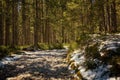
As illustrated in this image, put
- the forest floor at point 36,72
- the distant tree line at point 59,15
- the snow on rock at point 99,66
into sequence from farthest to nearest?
the distant tree line at point 59,15 → the forest floor at point 36,72 → the snow on rock at point 99,66

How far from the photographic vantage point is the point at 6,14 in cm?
2800

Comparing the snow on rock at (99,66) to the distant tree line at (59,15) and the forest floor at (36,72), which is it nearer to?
the forest floor at (36,72)

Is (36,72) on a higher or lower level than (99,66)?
lower

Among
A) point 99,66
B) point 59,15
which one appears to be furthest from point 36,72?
point 59,15

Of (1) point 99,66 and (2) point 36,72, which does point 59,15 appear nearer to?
(2) point 36,72

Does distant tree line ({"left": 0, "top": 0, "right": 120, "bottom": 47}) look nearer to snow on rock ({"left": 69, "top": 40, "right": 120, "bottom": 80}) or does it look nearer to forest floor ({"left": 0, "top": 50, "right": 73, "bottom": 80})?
forest floor ({"left": 0, "top": 50, "right": 73, "bottom": 80})

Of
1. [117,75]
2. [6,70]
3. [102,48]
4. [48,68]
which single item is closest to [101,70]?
[117,75]

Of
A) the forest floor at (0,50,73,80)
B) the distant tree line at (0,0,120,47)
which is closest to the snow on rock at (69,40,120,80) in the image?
the forest floor at (0,50,73,80)

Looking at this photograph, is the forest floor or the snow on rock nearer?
the snow on rock

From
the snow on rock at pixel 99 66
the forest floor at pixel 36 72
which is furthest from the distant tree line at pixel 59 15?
the snow on rock at pixel 99 66

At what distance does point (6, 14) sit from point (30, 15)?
14.8 meters

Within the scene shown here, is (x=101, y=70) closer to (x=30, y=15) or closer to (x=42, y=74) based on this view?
(x=42, y=74)

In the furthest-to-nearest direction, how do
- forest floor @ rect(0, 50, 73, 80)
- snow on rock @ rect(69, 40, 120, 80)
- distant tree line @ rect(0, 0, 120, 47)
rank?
1. distant tree line @ rect(0, 0, 120, 47)
2. forest floor @ rect(0, 50, 73, 80)
3. snow on rock @ rect(69, 40, 120, 80)

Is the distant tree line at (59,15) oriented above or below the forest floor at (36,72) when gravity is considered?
above
